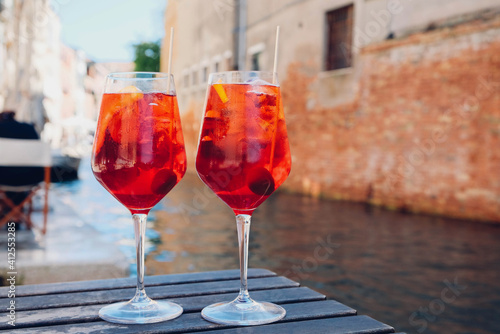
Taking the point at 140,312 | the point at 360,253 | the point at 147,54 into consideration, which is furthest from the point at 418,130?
the point at 147,54

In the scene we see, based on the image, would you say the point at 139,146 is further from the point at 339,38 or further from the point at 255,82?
the point at 339,38

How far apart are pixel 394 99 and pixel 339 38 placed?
241 centimetres

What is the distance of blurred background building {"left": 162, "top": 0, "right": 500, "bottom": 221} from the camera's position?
29.2 feet

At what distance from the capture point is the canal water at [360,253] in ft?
13.3

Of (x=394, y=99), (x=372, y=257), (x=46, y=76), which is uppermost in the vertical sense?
(x=46, y=76)

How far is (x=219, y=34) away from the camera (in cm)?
1997

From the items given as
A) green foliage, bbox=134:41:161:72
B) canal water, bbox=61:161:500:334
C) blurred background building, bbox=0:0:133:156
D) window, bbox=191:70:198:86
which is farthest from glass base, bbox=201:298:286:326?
green foliage, bbox=134:41:161:72

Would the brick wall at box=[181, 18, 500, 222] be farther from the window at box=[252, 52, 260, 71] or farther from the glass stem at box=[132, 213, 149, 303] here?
the glass stem at box=[132, 213, 149, 303]

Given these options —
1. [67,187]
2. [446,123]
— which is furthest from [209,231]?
[67,187]

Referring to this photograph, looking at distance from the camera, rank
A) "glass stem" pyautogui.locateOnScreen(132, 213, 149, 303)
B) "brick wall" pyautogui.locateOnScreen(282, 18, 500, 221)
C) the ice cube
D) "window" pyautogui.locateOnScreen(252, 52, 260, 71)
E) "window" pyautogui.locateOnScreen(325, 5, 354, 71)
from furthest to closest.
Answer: "window" pyautogui.locateOnScreen(252, 52, 260, 71) < "window" pyautogui.locateOnScreen(325, 5, 354, 71) < "brick wall" pyautogui.locateOnScreen(282, 18, 500, 221) < the ice cube < "glass stem" pyautogui.locateOnScreen(132, 213, 149, 303)

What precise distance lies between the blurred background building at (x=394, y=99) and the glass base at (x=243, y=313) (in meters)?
8.39

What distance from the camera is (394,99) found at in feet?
35.6

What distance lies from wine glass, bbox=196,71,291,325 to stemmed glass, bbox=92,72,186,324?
66 millimetres

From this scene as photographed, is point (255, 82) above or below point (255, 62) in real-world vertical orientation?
below
